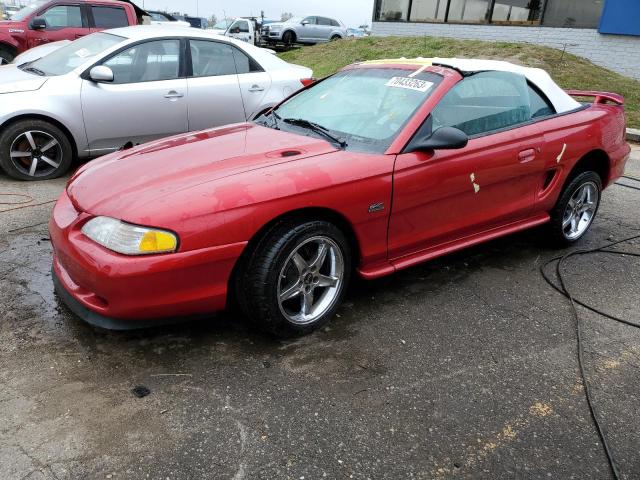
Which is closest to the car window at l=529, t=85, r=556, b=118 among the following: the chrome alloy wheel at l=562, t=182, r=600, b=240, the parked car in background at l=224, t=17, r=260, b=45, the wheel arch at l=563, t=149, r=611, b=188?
the wheel arch at l=563, t=149, r=611, b=188

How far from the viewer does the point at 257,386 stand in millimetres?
2512

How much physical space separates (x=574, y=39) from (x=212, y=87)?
12.2m

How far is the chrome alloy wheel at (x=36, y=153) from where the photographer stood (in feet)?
17.1

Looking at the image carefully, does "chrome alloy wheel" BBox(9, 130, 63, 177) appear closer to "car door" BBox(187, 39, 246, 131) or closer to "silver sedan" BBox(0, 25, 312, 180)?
"silver sedan" BBox(0, 25, 312, 180)

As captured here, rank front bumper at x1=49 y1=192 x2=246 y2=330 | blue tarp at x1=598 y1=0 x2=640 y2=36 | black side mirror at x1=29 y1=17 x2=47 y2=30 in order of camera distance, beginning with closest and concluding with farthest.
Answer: front bumper at x1=49 y1=192 x2=246 y2=330 < black side mirror at x1=29 y1=17 x2=47 y2=30 < blue tarp at x1=598 y1=0 x2=640 y2=36

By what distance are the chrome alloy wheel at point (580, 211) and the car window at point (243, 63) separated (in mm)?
3837

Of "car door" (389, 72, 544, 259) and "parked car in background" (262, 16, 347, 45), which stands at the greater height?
"car door" (389, 72, 544, 259)

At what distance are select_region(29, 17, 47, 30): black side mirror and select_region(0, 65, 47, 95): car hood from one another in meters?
4.62

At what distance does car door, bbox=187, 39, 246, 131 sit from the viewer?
584 cm

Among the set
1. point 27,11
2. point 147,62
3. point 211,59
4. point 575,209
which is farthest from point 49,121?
point 27,11

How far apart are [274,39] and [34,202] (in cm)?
2185

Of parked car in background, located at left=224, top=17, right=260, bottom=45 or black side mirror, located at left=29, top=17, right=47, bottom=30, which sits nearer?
black side mirror, located at left=29, top=17, right=47, bottom=30

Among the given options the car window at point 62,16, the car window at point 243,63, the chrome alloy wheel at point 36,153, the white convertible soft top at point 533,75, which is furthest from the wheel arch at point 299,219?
the car window at point 62,16

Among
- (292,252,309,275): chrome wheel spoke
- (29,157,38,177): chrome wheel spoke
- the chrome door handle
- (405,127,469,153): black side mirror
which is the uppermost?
(405,127,469,153): black side mirror
